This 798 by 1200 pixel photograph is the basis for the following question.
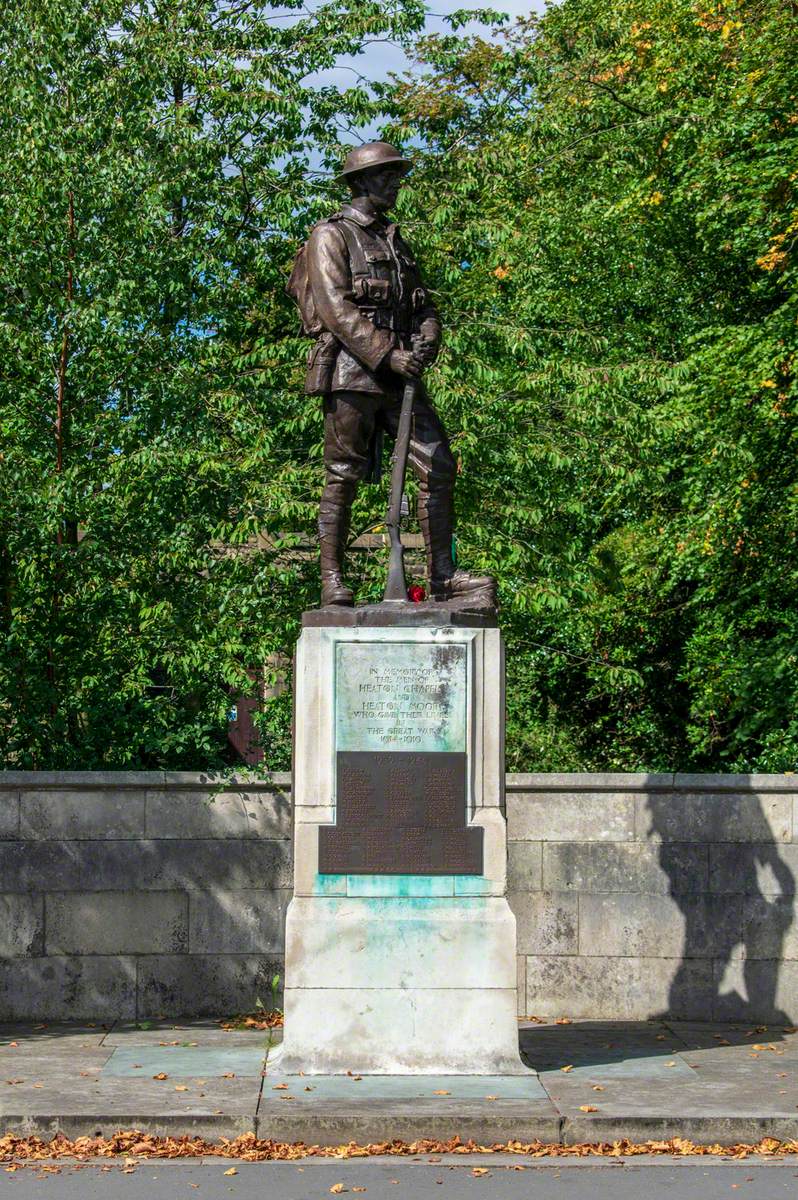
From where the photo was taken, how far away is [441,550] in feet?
34.9

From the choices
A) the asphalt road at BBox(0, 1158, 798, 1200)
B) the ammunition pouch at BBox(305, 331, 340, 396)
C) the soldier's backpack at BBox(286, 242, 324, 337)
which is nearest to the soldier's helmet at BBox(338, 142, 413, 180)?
the soldier's backpack at BBox(286, 242, 324, 337)

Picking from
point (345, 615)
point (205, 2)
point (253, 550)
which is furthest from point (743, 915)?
point (205, 2)

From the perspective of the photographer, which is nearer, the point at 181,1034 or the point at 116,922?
the point at 181,1034

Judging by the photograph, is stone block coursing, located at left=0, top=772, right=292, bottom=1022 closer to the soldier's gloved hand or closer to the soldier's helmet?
the soldier's gloved hand

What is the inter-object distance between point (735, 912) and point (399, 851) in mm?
3285

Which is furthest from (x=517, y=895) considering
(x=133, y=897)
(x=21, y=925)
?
(x=21, y=925)

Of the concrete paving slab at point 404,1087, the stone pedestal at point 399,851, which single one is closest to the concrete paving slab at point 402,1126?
the concrete paving slab at point 404,1087

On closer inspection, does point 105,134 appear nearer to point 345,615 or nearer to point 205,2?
point 205,2

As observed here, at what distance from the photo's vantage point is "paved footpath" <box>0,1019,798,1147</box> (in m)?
8.67

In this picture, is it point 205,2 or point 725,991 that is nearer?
point 725,991

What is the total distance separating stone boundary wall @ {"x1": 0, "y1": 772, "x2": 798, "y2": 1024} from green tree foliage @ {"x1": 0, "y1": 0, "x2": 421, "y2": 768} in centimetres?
126

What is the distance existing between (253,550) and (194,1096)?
5961 millimetres

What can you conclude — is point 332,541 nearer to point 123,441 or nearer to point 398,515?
point 398,515

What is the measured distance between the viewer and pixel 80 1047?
10.9 metres
